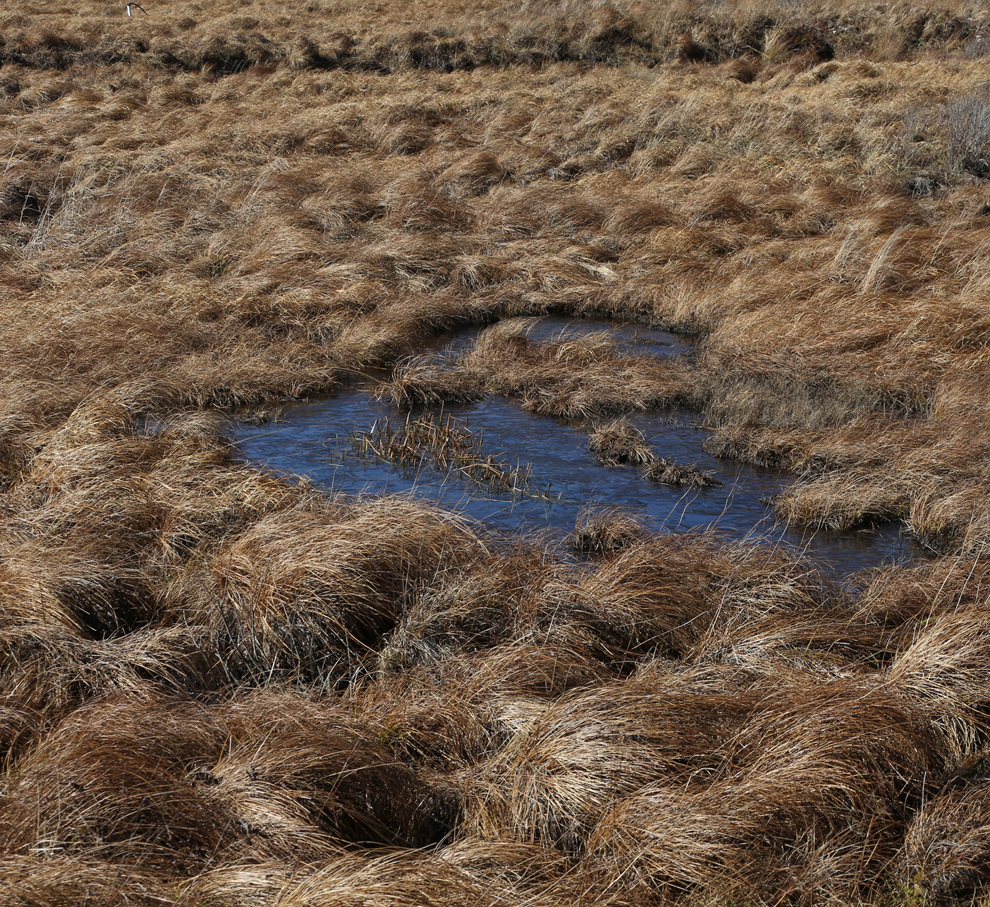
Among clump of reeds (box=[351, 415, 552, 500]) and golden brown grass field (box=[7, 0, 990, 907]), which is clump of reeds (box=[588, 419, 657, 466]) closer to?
golden brown grass field (box=[7, 0, 990, 907])

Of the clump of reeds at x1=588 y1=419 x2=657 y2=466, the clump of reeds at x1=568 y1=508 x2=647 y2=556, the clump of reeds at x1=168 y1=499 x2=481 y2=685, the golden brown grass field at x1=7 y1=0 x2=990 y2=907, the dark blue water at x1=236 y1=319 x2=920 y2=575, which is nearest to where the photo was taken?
the golden brown grass field at x1=7 y1=0 x2=990 y2=907

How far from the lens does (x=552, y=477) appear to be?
6.83m

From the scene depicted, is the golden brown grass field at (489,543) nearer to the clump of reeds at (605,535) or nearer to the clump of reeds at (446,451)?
the clump of reeds at (605,535)

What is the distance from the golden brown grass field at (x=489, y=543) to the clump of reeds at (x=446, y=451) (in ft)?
2.26

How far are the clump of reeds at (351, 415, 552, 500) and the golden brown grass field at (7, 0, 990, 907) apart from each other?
2.26 feet

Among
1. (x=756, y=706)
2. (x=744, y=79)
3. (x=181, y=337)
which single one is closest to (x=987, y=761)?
(x=756, y=706)

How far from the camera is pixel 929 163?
13.8m

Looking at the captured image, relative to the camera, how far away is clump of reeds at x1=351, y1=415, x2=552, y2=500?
6.72 m

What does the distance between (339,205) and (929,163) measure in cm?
752

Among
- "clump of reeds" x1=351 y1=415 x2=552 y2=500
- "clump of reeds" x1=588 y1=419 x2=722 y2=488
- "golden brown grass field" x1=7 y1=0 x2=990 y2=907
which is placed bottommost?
"clump of reeds" x1=588 y1=419 x2=722 y2=488

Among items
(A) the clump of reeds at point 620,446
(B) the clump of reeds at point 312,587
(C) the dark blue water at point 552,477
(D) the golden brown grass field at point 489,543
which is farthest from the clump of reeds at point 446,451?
(B) the clump of reeds at point 312,587

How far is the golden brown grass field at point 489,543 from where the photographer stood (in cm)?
329

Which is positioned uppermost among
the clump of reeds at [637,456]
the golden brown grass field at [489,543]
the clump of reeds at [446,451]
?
the golden brown grass field at [489,543]

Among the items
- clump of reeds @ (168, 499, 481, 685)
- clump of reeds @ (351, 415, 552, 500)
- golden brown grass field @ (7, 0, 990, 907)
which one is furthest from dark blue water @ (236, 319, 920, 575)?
clump of reeds @ (168, 499, 481, 685)
